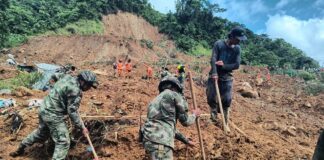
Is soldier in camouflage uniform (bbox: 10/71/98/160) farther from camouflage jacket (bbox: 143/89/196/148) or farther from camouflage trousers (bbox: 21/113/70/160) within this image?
camouflage jacket (bbox: 143/89/196/148)

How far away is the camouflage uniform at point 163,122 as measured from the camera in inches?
185

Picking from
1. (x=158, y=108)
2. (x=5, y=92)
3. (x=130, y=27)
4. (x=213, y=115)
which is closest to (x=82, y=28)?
(x=130, y=27)

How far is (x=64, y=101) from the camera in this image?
19.3 feet

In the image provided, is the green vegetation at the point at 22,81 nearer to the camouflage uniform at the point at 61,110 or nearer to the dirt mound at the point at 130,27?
the camouflage uniform at the point at 61,110

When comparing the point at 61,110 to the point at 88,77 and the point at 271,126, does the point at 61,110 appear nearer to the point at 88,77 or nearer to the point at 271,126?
the point at 88,77

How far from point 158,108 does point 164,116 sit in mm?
124

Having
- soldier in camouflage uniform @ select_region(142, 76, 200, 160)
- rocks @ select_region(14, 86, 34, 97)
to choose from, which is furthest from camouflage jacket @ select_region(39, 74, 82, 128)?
rocks @ select_region(14, 86, 34, 97)

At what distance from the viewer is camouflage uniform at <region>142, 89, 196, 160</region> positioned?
4.69 meters

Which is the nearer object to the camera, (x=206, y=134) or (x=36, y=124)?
(x=206, y=134)

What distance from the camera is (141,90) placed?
1309 centimetres

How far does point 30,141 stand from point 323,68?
91.8ft

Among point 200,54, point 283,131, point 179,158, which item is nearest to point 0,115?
point 179,158

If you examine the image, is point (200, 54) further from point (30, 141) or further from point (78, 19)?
point (30, 141)

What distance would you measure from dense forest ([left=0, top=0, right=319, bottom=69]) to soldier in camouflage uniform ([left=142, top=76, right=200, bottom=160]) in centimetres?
2263
